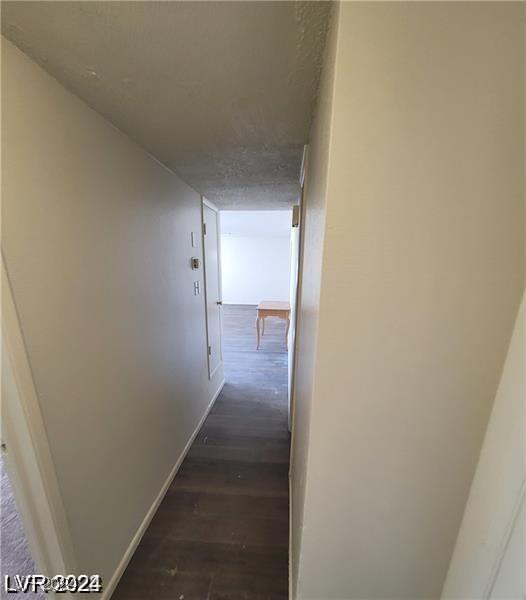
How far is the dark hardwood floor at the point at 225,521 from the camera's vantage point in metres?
1.20

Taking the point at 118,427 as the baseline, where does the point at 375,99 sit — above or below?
above

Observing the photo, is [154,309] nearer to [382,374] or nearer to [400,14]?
[382,374]

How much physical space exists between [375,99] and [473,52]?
0.20 metres

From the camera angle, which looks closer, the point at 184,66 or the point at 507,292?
the point at 507,292

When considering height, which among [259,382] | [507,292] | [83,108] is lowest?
[259,382]

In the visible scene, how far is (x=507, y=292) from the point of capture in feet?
1.68

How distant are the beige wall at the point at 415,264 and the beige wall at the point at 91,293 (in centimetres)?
92

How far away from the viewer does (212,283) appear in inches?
108

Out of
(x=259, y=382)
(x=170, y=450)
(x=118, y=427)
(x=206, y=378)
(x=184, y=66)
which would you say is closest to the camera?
(x=184, y=66)

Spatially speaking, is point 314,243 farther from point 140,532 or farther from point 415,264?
point 140,532

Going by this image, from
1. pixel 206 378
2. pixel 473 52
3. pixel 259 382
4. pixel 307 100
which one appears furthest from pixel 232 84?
pixel 259 382

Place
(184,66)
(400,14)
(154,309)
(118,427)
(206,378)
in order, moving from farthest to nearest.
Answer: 1. (206,378)
2. (154,309)
3. (118,427)
4. (184,66)
5. (400,14)

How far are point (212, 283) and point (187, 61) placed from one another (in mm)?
2143

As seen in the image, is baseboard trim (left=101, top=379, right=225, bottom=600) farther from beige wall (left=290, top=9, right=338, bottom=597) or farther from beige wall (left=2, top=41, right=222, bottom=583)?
beige wall (left=290, top=9, right=338, bottom=597)
